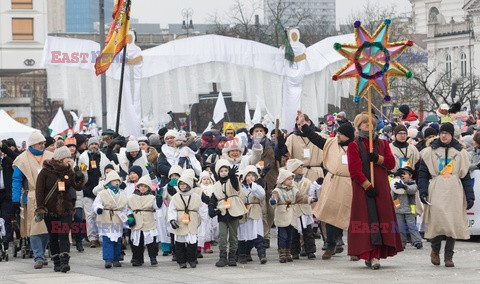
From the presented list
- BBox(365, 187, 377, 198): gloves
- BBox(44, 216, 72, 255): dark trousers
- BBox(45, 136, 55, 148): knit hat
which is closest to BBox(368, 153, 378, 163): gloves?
BBox(365, 187, 377, 198): gloves

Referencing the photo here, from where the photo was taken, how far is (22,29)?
68.4m

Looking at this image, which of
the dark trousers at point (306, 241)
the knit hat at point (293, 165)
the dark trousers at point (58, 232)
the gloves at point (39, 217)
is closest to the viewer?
the gloves at point (39, 217)

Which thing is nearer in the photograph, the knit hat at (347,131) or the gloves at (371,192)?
the gloves at (371,192)

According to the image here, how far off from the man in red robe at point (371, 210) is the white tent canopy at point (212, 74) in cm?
1252

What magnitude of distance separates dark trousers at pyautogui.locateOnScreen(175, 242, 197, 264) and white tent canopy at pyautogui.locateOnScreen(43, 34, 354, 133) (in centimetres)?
1145

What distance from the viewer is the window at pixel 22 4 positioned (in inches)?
2704

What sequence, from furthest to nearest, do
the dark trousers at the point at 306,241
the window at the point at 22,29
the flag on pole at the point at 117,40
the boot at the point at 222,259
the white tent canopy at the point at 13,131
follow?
the window at the point at 22,29, the white tent canopy at the point at 13,131, the flag on pole at the point at 117,40, the dark trousers at the point at 306,241, the boot at the point at 222,259

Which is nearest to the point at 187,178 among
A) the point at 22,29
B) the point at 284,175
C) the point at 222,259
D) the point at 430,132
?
the point at 222,259

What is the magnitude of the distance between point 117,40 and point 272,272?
1035 cm

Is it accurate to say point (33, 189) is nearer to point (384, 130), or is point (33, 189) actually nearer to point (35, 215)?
point (35, 215)

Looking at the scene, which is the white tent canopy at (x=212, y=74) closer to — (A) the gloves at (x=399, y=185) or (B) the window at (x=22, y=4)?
(A) the gloves at (x=399, y=185)

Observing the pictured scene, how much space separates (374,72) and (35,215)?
4624mm

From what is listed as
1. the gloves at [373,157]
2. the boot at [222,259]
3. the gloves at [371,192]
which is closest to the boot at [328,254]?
the boot at [222,259]

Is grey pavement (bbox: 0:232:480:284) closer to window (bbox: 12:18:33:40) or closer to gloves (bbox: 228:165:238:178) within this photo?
gloves (bbox: 228:165:238:178)
